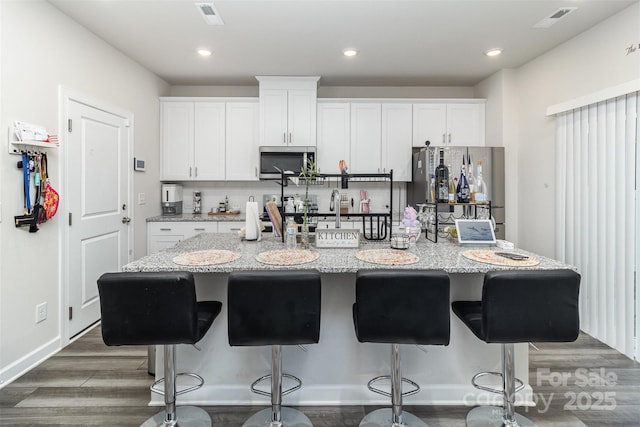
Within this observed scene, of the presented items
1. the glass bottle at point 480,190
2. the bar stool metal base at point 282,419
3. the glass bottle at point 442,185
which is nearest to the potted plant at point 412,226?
the glass bottle at point 442,185

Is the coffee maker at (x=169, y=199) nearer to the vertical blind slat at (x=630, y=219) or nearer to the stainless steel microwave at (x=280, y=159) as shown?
the stainless steel microwave at (x=280, y=159)

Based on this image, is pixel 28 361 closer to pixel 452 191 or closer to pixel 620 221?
pixel 452 191

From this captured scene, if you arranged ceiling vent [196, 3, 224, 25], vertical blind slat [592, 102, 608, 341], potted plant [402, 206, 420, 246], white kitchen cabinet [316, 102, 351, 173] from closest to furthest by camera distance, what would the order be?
potted plant [402, 206, 420, 246] → ceiling vent [196, 3, 224, 25] → vertical blind slat [592, 102, 608, 341] → white kitchen cabinet [316, 102, 351, 173]

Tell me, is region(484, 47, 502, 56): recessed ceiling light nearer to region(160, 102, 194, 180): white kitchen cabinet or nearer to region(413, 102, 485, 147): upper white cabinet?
region(413, 102, 485, 147): upper white cabinet

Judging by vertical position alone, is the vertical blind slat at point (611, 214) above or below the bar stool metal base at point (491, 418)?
above

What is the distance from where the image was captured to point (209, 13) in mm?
2709

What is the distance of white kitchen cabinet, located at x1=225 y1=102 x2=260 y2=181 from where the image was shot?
4387mm

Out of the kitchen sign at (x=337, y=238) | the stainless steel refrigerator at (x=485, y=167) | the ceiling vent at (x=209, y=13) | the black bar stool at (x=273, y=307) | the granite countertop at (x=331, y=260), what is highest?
the ceiling vent at (x=209, y=13)

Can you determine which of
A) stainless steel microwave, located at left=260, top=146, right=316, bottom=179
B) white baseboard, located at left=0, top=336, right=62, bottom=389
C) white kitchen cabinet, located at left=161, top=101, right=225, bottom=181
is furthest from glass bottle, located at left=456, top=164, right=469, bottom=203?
white baseboard, located at left=0, top=336, right=62, bottom=389

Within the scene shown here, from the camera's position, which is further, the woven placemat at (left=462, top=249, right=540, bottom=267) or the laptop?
the laptop

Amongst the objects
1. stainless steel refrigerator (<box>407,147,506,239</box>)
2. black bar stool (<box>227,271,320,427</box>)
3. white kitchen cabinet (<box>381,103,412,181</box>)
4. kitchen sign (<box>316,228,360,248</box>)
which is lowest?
black bar stool (<box>227,271,320,427</box>)

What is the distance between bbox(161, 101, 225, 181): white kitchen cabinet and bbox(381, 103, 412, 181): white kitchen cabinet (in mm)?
2016

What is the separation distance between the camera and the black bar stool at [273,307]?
154 centimetres

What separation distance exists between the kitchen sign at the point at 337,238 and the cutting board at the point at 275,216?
0.38 meters
